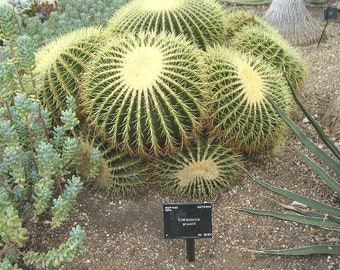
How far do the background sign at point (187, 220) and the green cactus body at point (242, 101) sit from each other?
69 cm

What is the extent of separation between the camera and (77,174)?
9.11 feet

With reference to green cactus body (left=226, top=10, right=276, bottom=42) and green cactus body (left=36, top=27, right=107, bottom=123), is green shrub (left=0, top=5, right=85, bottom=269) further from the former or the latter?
green cactus body (left=226, top=10, right=276, bottom=42)

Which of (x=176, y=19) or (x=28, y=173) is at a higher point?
(x=176, y=19)

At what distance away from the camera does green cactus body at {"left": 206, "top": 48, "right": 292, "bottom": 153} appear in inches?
114

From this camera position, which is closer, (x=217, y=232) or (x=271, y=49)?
(x=217, y=232)

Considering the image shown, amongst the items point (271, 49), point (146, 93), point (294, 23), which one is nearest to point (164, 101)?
point (146, 93)

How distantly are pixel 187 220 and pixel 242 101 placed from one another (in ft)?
2.75

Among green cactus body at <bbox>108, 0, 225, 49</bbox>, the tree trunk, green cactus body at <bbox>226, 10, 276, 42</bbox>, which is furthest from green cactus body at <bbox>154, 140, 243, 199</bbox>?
the tree trunk

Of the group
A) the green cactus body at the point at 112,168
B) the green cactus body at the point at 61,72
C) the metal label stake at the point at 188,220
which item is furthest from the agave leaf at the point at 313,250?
the green cactus body at the point at 61,72

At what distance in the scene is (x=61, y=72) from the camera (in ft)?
9.93

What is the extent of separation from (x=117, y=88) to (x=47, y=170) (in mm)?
608

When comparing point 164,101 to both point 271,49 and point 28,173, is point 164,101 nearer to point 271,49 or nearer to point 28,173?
point 28,173

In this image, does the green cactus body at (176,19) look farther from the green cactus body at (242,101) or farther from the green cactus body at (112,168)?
the green cactus body at (112,168)

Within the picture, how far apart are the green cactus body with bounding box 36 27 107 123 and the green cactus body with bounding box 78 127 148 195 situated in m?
0.30
